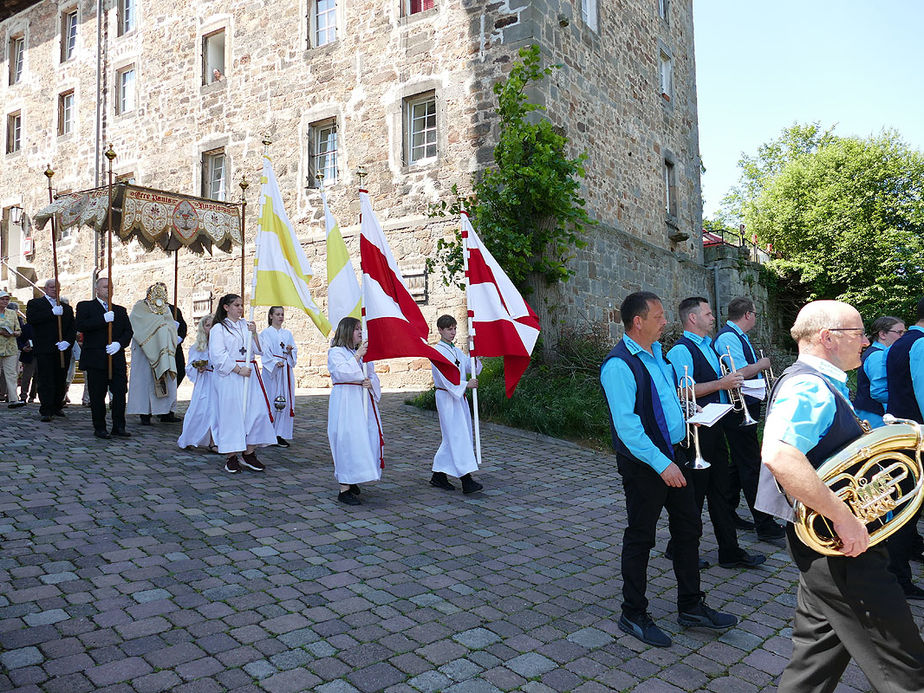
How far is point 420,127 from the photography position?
1477 centimetres

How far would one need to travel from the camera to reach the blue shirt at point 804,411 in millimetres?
2547

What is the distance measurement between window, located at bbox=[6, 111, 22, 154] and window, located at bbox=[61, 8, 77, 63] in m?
3.45

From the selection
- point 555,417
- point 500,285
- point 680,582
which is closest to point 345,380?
point 500,285

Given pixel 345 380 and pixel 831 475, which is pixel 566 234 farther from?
pixel 831 475

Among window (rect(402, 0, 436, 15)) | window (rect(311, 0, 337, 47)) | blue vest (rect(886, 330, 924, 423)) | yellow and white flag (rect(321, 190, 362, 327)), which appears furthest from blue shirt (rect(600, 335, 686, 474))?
window (rect(311, 0, 337, 47))

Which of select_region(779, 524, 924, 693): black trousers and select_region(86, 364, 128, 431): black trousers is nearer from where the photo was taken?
select_region(779, 524, 924, 693): black trousers

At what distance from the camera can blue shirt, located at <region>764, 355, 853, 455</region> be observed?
2547 millimetres

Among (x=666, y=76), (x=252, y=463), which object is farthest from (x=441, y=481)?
(x=666, y=76)

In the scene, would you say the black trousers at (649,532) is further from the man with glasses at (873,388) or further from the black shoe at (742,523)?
the black shoe at (742,523)

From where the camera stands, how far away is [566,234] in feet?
42.1

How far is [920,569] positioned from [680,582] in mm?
2462

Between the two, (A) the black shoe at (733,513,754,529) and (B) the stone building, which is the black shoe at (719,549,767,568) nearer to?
(A) the black shoe at (733,513,754,529)

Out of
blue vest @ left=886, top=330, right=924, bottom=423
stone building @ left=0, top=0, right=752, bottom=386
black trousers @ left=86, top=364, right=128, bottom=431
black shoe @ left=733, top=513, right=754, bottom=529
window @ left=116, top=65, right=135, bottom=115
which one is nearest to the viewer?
blue vest @ left=886, top=330, right=924, bottom=423

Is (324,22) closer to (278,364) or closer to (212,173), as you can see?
(212,173)
